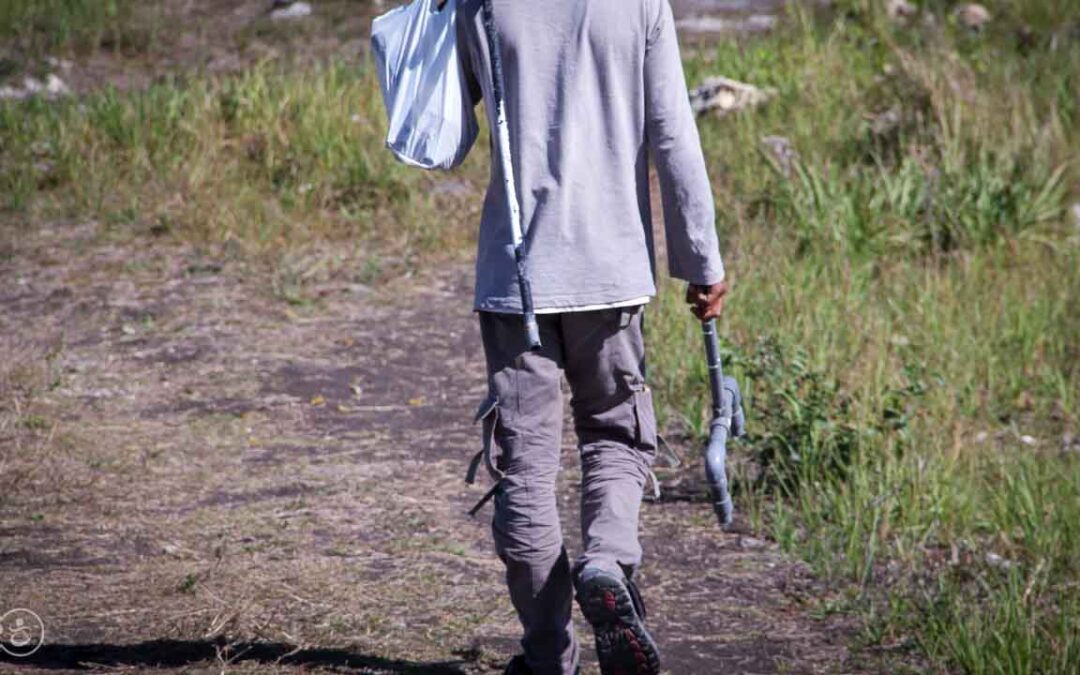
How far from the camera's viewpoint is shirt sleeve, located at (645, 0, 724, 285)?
3.14 meters

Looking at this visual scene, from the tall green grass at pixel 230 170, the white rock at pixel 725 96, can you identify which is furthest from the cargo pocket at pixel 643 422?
the white rock at pixel 725 96

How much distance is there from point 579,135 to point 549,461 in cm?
70

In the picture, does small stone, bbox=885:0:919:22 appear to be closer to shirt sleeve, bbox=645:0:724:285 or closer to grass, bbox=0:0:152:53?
grass, bbox=0:0:152:53

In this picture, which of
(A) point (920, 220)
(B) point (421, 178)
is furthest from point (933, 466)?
(B) point (421, 178)

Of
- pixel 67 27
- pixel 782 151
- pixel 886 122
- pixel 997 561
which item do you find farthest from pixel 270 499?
pixel 67 27

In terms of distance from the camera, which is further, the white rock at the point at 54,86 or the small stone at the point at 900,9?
the small stone at the point at 900,9

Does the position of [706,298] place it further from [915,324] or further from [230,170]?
[230,170]

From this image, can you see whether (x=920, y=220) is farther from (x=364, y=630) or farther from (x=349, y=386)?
(x=364, y=630)

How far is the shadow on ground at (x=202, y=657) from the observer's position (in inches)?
139

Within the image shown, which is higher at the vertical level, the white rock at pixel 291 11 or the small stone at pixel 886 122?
the white rock at pixel 291 11

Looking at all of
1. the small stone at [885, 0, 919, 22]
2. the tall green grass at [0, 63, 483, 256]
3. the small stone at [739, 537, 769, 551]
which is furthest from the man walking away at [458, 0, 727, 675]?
the small stone at [885, 0, 919, 22]

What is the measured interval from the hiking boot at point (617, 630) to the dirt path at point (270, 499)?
71cm

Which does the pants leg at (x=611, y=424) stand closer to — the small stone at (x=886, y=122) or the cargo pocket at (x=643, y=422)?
the cargo pocket at (x=643, y=422)

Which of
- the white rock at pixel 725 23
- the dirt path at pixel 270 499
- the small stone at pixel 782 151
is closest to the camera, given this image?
the dirt path at pixel 270 499
